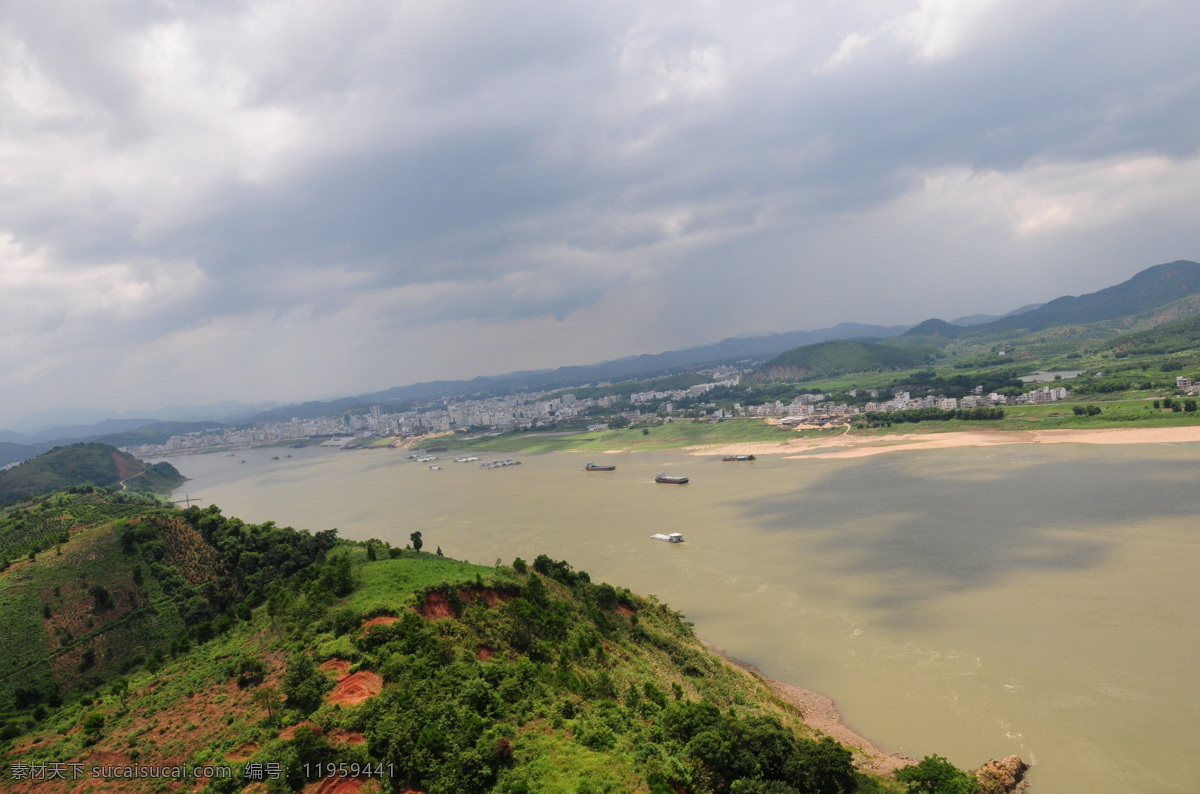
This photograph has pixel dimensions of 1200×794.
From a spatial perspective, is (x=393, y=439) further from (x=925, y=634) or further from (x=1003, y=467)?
(x=925, y=634)

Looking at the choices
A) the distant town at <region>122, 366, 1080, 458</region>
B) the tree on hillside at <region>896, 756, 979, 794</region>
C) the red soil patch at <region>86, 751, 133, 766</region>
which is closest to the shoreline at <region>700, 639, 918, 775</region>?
the tree on hillside at <region>896, 756, 979, 794</region>

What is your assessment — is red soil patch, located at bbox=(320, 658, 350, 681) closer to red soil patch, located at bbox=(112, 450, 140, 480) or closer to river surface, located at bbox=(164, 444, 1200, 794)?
river surface, located at bbox=(164, 444, 1200, 794)

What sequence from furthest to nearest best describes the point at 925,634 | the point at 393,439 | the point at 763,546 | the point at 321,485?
the point at 393,439 < the point at 321,485 < the point at 763,546 < the point at 925,634

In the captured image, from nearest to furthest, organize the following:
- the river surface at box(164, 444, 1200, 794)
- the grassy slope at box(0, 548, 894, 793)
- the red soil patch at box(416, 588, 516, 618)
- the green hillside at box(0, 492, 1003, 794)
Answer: the green hillside at box(0, 492, 1003, 794)
the grassy slope at box(0, 548, 894, 793)
the river surface at box(164, 444, 1200, 794)
the red soil patch at box(416, 588, 516, 618)

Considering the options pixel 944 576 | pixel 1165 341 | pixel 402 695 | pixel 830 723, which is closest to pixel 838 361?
pixel 1165 341

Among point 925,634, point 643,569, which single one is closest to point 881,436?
point 643,569

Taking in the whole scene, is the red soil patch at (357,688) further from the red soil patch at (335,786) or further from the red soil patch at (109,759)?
the red soil patch at (109,759)

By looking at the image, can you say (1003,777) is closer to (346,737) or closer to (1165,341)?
(346,737)
